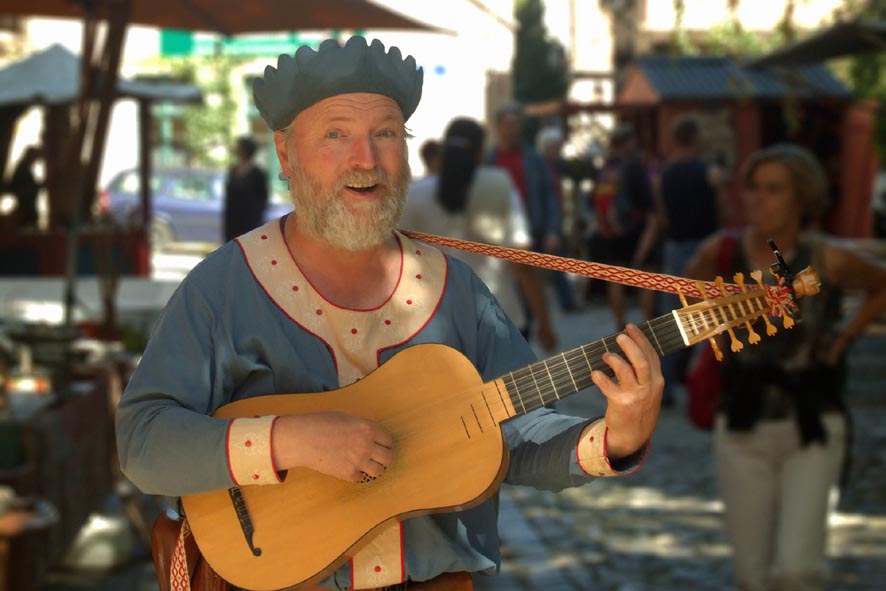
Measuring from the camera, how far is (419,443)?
2424mm

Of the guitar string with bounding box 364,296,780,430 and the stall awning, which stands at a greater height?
the stall awning

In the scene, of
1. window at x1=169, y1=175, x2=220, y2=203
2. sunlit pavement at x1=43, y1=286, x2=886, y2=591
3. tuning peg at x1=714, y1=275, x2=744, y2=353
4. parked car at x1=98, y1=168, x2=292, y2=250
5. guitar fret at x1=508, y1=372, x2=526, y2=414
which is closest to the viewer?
tuning peg at x1=714, y1=275, x2=744, y2=353

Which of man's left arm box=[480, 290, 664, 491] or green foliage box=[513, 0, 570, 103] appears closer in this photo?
man's left arm box=[480, 290, 664, 491]

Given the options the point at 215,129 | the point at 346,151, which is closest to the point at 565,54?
the point at 215,129

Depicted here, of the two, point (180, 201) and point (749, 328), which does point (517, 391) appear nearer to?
point (749, 328)

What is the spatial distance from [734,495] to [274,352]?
286 cm

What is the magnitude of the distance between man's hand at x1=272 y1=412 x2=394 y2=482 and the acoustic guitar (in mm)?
97

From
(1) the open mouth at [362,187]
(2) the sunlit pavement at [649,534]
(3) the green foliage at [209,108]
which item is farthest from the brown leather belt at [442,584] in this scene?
(3) the green foliage at [209,108]

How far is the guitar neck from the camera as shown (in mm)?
2291

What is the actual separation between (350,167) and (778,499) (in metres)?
2.92

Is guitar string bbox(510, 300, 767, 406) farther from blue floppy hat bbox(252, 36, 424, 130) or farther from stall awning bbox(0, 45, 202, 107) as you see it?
stall awning bbox(0, 45, 202, 107)

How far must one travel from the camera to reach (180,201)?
2688 cm

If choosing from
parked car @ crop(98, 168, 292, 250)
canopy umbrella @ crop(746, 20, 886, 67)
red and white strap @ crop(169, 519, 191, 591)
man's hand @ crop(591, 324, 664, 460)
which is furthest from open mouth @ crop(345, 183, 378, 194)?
parked car @ crop(98, 168, 292, 250)

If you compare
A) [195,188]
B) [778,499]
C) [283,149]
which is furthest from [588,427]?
[195,188]
